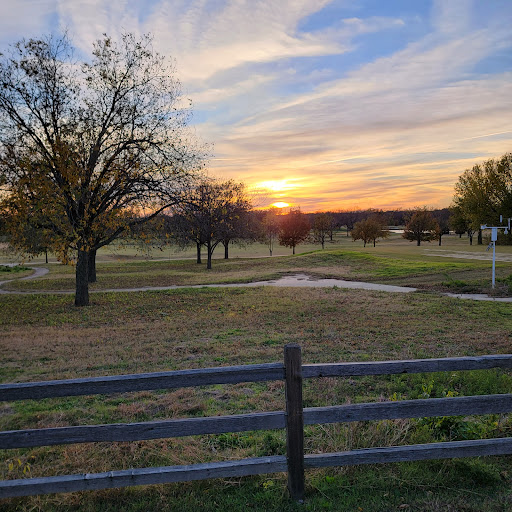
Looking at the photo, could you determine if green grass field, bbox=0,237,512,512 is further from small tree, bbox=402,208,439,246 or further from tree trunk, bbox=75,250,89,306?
small tree, bbox=402,208,439,246

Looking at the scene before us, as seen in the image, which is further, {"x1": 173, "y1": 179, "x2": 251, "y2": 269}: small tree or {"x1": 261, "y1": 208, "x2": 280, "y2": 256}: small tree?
{"x1": 261, "y1": 208, "x2": 280, "y2": 256}: small tree

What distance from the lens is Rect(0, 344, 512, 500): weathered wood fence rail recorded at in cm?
351

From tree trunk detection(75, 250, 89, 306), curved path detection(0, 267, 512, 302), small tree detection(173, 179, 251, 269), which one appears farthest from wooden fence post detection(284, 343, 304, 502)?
tree trunk detection(75, 250, 89, 306)

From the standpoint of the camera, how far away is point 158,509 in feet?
11.7

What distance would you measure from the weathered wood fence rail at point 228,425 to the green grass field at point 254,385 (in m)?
0.25

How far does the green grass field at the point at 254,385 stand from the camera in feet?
12.3

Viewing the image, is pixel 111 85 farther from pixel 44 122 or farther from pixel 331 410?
pixel 331 410

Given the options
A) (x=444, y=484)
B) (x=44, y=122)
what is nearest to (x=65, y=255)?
(x=44, y=122)

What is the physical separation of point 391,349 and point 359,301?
7.68 m

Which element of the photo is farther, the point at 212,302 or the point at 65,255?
the point at 212,302

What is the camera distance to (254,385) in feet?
23.7

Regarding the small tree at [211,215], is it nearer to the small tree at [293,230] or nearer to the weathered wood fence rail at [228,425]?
the weathered wood fence rail at [228,425]

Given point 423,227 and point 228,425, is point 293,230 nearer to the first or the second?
point 423,227

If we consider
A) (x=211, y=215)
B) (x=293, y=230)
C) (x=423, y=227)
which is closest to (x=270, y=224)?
(x=293, y=230)
